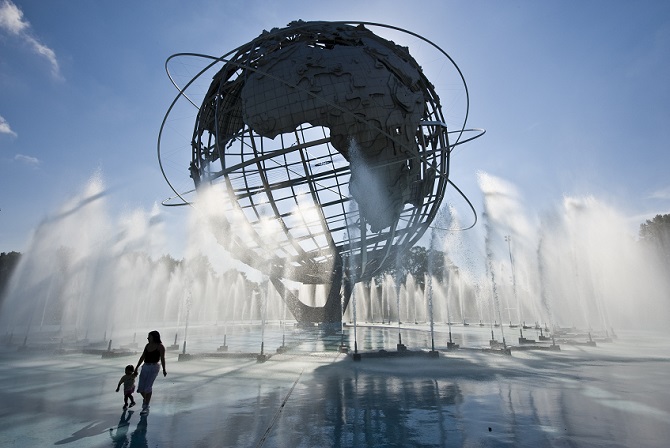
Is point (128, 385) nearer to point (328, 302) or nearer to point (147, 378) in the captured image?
point (147, 378)

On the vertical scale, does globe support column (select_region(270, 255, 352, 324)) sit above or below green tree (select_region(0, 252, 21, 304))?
below

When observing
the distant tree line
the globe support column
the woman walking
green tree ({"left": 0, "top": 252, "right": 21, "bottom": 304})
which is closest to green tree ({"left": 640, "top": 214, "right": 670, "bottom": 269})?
the distant tree line

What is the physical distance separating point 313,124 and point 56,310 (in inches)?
1683

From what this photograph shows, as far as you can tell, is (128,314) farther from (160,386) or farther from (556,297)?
(556,297)

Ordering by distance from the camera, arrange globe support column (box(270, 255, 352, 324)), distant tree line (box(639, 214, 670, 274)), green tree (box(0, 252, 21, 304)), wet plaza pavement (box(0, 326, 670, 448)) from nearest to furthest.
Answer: wet plaza pavement (box(0, 326, 670, 448)) → globe support column (box(270, 255, 352, 324)) → distant tree line (box(639, 214, 670, 274)) → green tree (box(0, 252, 21, 304))

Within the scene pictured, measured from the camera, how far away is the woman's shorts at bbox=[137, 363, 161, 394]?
14.7 ft

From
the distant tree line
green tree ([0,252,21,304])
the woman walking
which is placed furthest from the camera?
green tree ([0,252,21,304])

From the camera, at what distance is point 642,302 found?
2609cm

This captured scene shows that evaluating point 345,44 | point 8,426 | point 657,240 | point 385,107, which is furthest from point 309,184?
point 657,240

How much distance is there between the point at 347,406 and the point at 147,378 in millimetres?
2615

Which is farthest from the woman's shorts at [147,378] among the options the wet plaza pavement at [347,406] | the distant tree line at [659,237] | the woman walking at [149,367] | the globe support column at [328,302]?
the distant tree line at [659,237]

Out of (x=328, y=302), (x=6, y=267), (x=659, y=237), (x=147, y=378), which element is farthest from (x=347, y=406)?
(x=6, y=267)

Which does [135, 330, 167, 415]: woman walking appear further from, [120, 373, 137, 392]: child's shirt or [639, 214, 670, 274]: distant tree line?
[639, 214, 670, 274]: distant tree line

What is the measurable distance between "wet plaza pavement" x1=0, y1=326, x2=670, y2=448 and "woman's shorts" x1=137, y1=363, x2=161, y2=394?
285 millimetres
